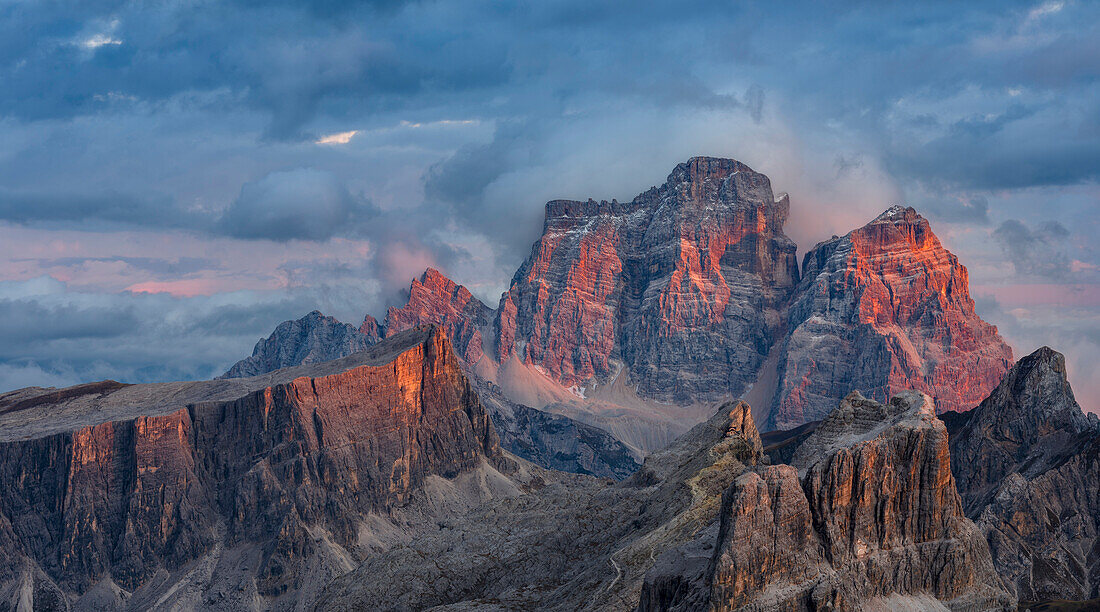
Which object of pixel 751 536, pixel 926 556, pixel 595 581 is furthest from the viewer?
pixel 595 581

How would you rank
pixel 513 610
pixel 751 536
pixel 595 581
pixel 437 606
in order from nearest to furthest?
pixel 751 536 → pixel 595 581 → pixel 513 610 → pixel 437 606

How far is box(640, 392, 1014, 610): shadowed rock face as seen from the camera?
124438 mm

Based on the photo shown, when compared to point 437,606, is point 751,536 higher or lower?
higher

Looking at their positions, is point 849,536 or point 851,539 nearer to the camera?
point 851,539

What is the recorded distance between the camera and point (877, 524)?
132 m

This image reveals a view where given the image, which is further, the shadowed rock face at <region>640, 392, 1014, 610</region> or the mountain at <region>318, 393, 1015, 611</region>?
the mountain at <region>318, 393, 1015, 611</region>

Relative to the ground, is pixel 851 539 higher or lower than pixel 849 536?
lower

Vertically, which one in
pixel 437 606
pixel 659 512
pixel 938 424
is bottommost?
pixel 437 606

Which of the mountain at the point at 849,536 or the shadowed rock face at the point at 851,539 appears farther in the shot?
the mountain at the point at 849,536

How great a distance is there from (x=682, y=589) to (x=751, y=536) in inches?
425

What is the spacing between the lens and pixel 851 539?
130 meters

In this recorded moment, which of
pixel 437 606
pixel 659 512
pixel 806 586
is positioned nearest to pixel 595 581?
pixel 659 512

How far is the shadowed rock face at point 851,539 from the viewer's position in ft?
408

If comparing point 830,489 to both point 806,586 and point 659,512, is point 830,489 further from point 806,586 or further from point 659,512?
point 659,512
